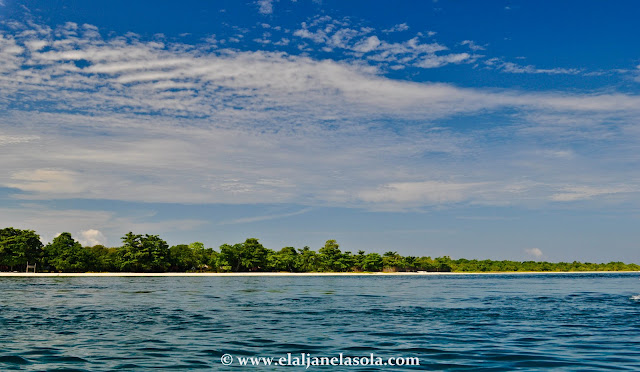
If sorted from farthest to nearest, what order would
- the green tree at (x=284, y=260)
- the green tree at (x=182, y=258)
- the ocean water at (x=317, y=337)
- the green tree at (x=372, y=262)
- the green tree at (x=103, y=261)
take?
1. the green tree at (x=372, y=262)
2. the green tree at (x=284, y=260)
3. the green tree at (x=182, y=258)
4. the green tree at (x=103, y=261)
5. the ocean water at (x=317, y=337)

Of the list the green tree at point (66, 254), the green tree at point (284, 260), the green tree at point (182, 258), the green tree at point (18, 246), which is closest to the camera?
the green tree at point (18, 246)

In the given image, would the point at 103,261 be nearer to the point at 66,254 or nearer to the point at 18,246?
Answer: the point at 66,254

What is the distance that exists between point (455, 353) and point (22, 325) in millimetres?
22398

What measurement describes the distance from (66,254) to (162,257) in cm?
2222

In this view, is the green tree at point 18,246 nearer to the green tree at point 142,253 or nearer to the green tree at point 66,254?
the green tree at point 66,254

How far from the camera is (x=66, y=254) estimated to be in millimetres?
125938

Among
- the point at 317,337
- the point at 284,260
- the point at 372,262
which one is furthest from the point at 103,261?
the point at 317,337

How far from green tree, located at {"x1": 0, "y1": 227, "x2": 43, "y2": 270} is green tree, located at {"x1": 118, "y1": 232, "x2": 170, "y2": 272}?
19.4 metres

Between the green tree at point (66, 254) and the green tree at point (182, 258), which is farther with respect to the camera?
the green tree at point (182, 258)

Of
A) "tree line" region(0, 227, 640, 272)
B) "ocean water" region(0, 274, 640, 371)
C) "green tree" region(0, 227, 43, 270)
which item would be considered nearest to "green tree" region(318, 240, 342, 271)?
"tree line" region(0, 227, 640, 272)

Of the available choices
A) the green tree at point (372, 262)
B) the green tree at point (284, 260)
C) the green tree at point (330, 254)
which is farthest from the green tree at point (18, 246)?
the green tree at point (372, 262)

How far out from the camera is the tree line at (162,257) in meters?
124

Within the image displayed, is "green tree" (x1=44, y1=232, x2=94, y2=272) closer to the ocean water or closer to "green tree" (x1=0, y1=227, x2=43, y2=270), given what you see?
"green tree" (x1=0, y1=227, x2=43, y2=270)

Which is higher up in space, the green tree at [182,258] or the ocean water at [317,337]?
the green tree at [182,258]
